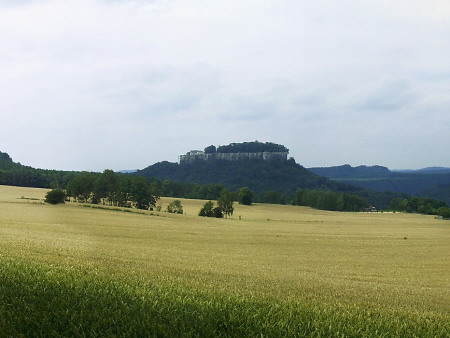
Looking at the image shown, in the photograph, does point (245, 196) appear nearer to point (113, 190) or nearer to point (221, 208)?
point (221, 208)

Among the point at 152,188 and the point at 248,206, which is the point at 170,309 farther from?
the point at 248,206

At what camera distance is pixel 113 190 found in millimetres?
95250

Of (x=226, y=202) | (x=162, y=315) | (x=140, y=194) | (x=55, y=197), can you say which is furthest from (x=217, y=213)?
(x=162, y=315)

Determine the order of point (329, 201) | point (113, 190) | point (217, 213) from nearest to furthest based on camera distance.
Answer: point (113, 190), point (217, 213), point (329, 201)

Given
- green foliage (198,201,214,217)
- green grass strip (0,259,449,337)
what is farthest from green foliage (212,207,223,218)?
green grass strip (0,259,449,337)

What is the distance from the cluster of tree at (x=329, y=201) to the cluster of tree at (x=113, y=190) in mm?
63400

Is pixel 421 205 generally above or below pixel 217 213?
above

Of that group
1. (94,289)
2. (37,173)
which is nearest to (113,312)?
(94,289)

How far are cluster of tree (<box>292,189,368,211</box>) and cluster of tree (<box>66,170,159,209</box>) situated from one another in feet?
208

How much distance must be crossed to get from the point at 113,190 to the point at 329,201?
75280mm

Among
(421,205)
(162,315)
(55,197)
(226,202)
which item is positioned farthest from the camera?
(421,205)

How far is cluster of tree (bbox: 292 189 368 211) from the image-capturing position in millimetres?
142750

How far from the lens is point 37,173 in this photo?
139 metres

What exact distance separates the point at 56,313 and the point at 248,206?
123531 mm
